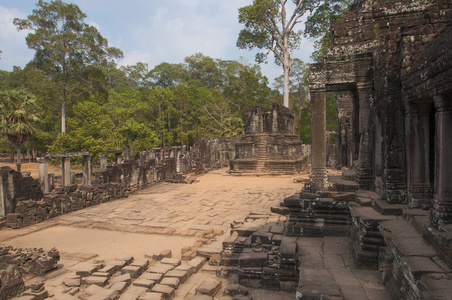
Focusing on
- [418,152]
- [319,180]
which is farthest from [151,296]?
[418,152]

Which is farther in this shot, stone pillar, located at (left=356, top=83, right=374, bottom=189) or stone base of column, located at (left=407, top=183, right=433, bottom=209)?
stone pillar, located at (left=356, top=83, right=374, bottom=189)

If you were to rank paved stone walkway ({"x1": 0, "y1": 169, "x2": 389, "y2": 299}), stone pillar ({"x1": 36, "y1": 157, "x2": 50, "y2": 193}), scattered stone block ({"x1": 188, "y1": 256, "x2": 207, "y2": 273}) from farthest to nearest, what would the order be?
stone pillar ({"x1": 36, "y1": 157, "x2": 50, "y2": 193}), scattered stone block ({"x1": 188, "y1": 256, "x2": 207, "y2": 273}), paved stone walkway ({"x1": 0, "y1": 169, "x2": 389, "y2": 299})

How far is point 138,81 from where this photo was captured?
180 feet

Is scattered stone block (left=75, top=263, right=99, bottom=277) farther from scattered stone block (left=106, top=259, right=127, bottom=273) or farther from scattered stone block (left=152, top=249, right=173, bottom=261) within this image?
scattered stone block (left=152, top=249, right=173, bottom=261)

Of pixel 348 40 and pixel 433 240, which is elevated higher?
pixel 348 40

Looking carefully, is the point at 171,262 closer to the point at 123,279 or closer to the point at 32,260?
the point at 123,279

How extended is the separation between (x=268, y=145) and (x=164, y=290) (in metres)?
15.9

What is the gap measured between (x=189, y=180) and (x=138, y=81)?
42510mm

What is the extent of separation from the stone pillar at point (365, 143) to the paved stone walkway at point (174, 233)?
1.62m

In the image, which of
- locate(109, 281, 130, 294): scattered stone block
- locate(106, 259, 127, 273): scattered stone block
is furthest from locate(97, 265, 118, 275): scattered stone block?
locate(109, 281, 130, 294): scattered stone block

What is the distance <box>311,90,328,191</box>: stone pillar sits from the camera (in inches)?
240

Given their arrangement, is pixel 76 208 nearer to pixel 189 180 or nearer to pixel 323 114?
pixel 189 180

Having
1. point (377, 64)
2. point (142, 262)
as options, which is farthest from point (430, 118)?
point (142, 262)

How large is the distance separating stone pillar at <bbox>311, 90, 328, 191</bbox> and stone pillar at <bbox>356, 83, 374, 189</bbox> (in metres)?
0.67
